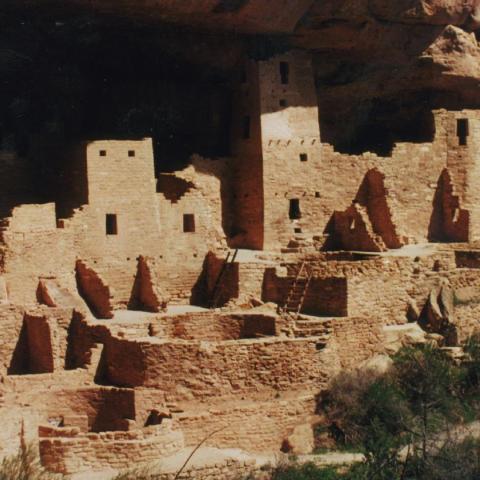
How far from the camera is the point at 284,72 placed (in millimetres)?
30234

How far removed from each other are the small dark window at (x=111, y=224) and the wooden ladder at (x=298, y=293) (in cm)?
341

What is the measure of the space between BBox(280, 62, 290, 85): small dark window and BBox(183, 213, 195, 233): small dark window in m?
3.86

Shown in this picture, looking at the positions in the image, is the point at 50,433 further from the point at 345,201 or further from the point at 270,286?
the point at 345,201

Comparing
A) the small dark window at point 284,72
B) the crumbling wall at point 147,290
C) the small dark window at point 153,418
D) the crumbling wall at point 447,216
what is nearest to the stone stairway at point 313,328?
the crumbling wall at point 147,290

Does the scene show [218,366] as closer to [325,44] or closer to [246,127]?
[246,127]

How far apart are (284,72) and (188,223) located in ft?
13.5

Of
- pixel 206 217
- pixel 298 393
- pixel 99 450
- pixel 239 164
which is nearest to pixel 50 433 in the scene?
pixel 99 450

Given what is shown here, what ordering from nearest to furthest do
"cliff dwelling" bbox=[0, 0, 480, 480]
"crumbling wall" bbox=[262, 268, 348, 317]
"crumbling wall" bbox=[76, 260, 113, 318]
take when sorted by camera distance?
1. "cliff dwelling" bbox=[0, 0, 480, 480]
2. "crumbling wall" bbox=[76, 260, 113, 318]
3. "crumbling wall" bbox=[262, 268, 348, 317]

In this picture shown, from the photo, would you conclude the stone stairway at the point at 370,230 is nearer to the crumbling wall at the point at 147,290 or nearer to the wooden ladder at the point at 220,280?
the wooden ladder at the point at 220,280

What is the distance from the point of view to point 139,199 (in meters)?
27.5

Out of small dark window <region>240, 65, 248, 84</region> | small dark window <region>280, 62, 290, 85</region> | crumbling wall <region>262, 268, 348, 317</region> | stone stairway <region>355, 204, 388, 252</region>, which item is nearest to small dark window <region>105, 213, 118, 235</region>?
crumbling wall <region>262, 268, 348, 317</region>

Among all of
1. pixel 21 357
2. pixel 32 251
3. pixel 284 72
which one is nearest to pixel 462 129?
pixel 284 72

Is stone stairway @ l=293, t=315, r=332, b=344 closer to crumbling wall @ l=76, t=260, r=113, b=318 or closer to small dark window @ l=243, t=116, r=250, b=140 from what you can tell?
crumbling wall @ l=76, t=260, r=113, b=318

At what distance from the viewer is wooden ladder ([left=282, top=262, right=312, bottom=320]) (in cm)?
2706
